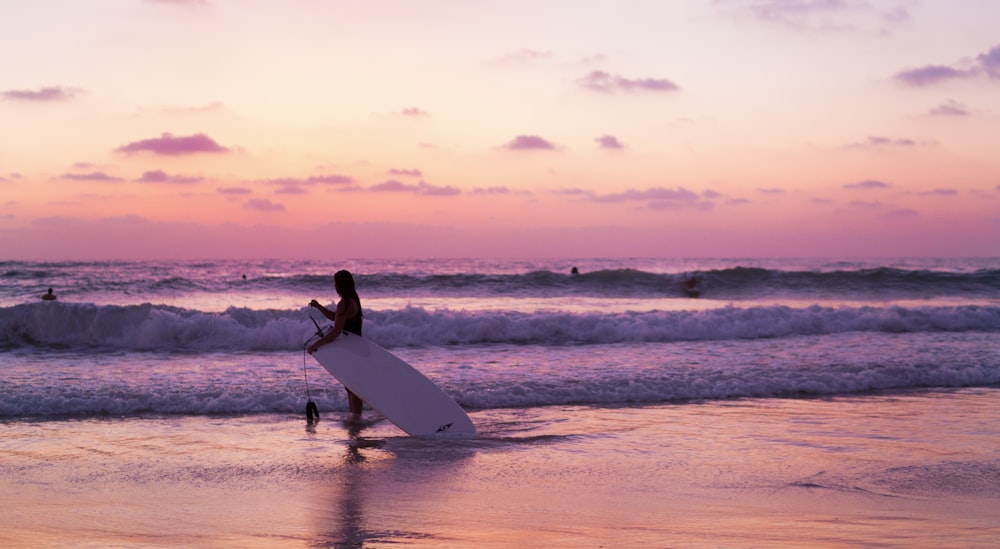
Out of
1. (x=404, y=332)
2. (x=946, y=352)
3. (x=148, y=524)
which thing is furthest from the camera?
(x=404, y=332)

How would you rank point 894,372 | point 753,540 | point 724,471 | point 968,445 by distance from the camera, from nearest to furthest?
point 753,540 → point 724,471 → point 968,445 → point 894,372

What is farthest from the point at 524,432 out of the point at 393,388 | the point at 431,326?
the point at 431,326

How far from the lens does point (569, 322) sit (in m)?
17.8

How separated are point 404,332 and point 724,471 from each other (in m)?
10.7

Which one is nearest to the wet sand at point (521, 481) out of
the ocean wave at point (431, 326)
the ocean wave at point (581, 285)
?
the ocean wave at point (431, 326)

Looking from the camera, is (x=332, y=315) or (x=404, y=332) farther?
(x=404, y=332)

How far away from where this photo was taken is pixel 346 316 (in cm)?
927

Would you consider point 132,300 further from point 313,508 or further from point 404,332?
point 313,508

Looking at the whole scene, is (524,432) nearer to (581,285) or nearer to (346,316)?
(346,316)

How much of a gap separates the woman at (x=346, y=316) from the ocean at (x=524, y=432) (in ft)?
1.12

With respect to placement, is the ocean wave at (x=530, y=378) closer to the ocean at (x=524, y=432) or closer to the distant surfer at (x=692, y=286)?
the ocean at (x=524, y=432)

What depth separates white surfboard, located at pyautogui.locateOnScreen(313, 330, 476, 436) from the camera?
27.7ft

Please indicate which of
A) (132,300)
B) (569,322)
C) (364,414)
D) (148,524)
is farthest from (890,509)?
(132,300)

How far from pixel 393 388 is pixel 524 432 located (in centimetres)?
145
